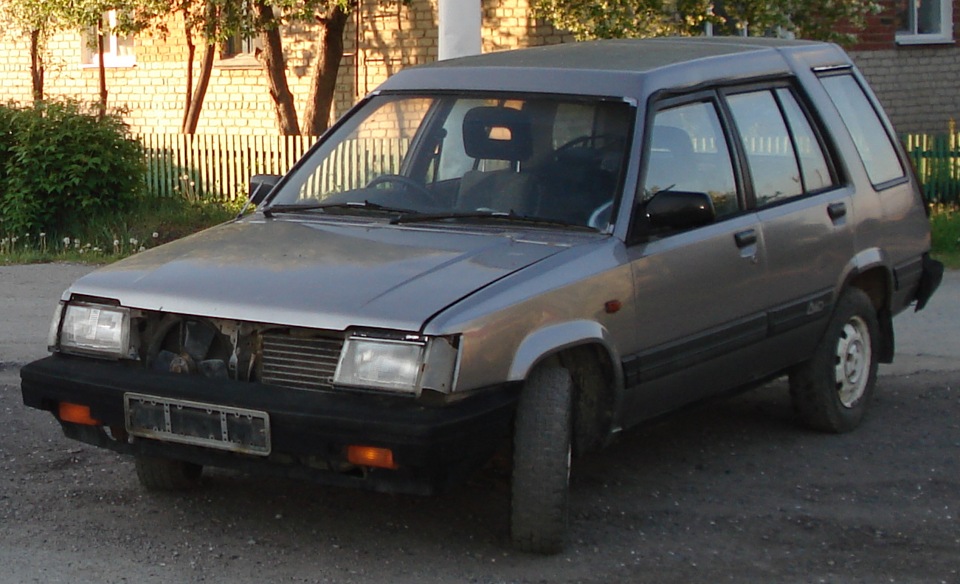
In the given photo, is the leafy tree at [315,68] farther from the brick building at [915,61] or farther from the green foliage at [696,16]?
the brick building at [915,61]

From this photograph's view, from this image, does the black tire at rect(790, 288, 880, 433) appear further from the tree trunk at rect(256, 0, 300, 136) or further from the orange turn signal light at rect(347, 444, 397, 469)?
the tree trunk at rect(256, 0, 300, 136)

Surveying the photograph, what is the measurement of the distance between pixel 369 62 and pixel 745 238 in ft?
44.8

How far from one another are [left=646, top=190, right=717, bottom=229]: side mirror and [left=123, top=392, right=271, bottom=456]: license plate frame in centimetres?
164

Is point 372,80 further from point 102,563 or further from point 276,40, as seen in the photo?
point 102,563

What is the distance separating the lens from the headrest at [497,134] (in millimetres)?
5512

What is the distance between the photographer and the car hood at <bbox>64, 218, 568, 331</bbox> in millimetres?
4457

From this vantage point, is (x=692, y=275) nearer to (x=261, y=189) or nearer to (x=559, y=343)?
(x=559, y=343)

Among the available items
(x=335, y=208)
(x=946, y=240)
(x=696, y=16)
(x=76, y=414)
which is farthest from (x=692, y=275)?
(x=696, y=16)

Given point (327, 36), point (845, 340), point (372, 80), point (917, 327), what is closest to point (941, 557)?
point (845, 340)

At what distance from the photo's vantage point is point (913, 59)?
63.3ft

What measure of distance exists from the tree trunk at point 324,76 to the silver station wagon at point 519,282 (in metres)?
11.1

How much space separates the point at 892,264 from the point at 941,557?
2.14 meters

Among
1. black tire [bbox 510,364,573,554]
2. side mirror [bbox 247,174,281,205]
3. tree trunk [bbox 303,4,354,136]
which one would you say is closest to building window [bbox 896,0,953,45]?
tree trunk [bbox 303,4,354,136]

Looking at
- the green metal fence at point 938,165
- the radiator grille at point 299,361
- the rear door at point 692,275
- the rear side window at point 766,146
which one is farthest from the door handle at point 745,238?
the green metal fence at point 938,165
